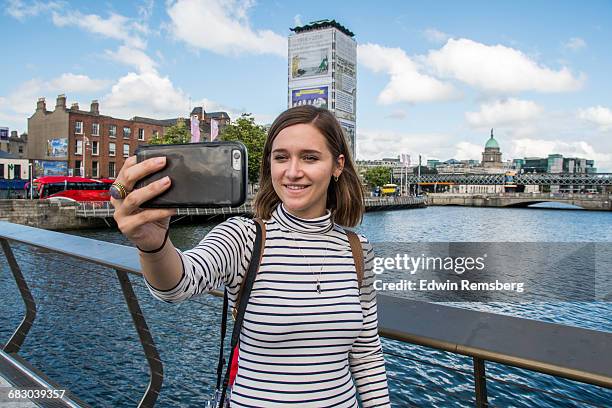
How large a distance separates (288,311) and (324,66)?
4390 inches

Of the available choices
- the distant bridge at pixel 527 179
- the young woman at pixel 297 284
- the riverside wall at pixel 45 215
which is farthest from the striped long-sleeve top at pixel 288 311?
the distant bridge at pixel 527 179

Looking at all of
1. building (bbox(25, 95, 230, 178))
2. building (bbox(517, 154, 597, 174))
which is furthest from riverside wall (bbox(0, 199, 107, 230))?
building (bbox(517, 154, 597, 174))

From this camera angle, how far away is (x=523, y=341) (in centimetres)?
134

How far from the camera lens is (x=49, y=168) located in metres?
42.7

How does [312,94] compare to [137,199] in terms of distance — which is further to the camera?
[312,94]

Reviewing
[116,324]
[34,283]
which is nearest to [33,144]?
[116,324]

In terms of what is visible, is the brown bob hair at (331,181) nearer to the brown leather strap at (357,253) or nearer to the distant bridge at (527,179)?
the brown leather strap at (357,253)

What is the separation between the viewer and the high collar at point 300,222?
60.7 inches

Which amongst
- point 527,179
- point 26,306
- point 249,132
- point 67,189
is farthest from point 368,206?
point 527,179

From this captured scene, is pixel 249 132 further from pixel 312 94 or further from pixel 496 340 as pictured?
pixel 312 94

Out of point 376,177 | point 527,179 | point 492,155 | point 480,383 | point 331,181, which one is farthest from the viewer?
point 492,155

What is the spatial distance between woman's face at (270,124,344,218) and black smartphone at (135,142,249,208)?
1.08 feet

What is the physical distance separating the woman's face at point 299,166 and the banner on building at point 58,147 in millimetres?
46972

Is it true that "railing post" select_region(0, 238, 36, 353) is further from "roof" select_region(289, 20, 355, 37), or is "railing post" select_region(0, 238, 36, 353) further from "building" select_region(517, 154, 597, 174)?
"building" select_region(517, 154, 597, 174)
